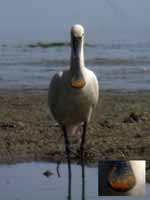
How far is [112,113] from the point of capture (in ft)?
59.4

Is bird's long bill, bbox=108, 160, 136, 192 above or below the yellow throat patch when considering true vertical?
below

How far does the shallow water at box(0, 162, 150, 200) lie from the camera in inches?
420

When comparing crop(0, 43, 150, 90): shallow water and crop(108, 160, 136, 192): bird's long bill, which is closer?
crop(108, 160, 136, 192): bird's long bill

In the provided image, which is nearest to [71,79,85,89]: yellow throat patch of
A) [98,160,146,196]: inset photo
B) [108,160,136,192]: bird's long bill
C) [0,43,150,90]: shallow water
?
[98,160,146,196]: inset photo

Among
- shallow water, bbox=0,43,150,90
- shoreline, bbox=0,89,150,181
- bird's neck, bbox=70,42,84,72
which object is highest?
bird's neck, bbox=70,42,84,72

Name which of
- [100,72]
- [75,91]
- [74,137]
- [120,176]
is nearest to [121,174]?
[120,176]

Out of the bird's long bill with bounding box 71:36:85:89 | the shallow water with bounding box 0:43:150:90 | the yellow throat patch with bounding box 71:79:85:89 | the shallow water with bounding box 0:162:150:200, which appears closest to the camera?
the shallow water with bounding box 0:162:150:200

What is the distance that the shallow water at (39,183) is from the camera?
1066 centimetres

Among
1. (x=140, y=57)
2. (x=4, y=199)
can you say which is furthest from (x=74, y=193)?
(x=140, y=57)

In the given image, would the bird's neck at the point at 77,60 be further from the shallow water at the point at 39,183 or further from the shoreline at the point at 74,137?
the shoreline at the point at 74,137

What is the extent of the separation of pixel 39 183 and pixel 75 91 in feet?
4.07

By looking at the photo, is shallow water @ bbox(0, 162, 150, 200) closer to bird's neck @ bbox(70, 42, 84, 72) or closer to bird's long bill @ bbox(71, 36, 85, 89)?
bird's long bill @ bbox(71, 36, 85, 89)

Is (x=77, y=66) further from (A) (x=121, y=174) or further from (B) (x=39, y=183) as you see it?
(A) (x=121, y=174)

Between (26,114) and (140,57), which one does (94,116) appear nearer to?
(26,114)
